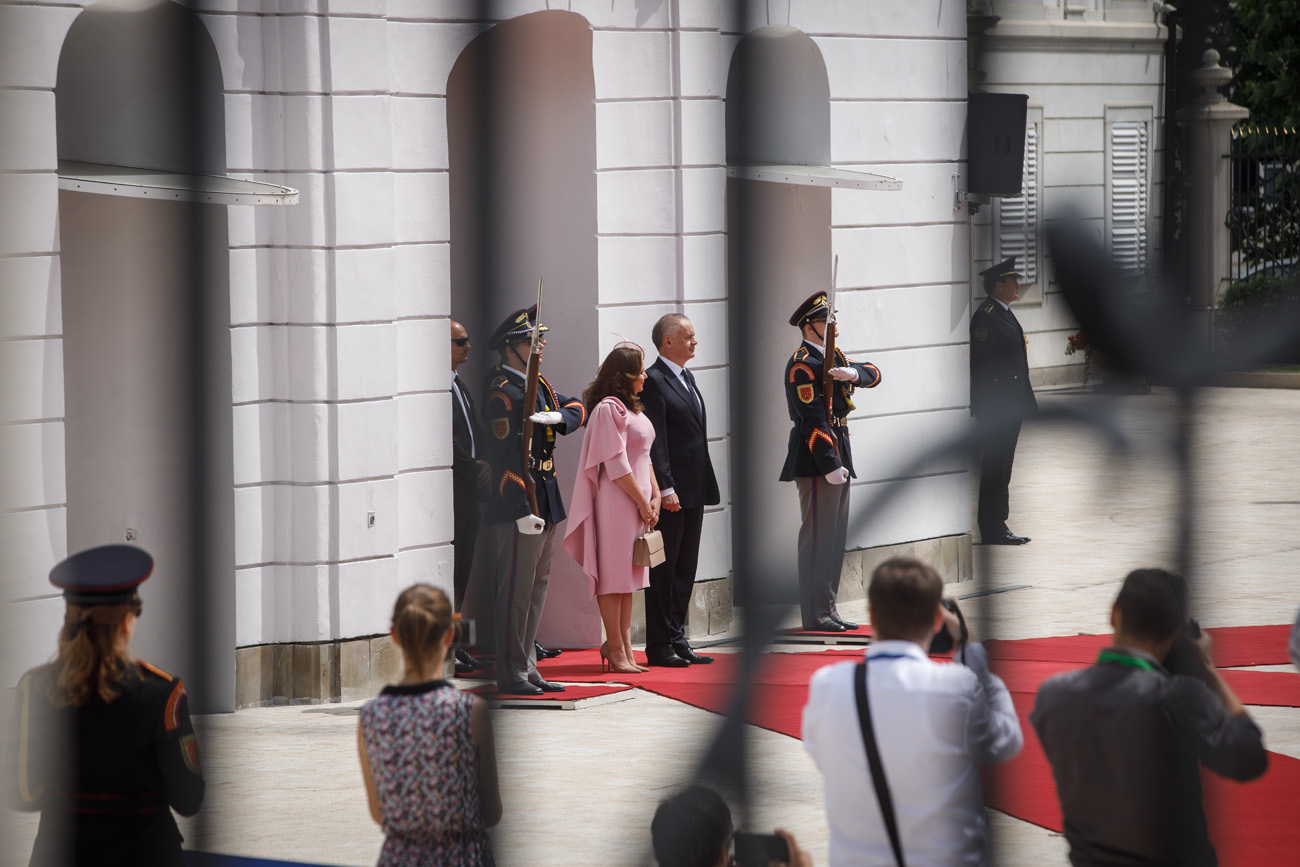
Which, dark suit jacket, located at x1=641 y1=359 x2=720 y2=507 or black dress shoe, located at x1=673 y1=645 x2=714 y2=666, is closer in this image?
dark suit jacket, located at x1=641 y1=359 x2=720 y2=507

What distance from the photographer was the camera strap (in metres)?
2.21

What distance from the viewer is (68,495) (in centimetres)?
512

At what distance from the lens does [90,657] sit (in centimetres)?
266

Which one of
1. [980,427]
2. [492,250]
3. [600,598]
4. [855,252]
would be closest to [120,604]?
[492,250]

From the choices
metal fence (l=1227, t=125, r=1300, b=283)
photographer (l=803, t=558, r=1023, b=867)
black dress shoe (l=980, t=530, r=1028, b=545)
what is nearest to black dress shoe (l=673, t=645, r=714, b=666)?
photographer (l=803, t=558, r=1023, b=867)

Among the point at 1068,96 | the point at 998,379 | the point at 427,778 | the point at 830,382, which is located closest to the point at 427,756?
the point at 427,778

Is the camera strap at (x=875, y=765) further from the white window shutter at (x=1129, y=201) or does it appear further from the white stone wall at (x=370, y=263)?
the white stone wall at (x=370, y=263)

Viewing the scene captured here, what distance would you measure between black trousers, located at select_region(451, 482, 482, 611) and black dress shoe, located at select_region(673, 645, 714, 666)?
0.80 meters

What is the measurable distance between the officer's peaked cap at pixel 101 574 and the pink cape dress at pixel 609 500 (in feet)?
11.8

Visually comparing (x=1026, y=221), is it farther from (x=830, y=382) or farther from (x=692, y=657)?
(x=692, y=657)

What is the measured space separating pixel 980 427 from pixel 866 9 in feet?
4.54

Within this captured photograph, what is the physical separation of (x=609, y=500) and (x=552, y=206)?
40.2 inches

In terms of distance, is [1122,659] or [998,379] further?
[1122,659]

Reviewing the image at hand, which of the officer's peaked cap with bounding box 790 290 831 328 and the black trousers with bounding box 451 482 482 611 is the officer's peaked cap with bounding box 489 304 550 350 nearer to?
the black trousers with bounding box 451 482 482 611
